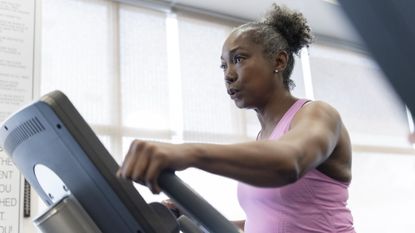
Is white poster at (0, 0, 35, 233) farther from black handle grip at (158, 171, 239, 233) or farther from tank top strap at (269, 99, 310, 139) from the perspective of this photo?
black handle grip at (158, 171, 239, 233)

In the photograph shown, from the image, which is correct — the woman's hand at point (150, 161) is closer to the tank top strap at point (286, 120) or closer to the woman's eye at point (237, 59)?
the tank top strap at point (286, 120)

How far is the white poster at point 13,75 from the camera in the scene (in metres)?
2.22

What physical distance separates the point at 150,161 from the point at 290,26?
94 centimetres

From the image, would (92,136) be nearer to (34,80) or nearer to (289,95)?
(289,95)

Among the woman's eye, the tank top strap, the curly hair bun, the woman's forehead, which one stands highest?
the curly hair bun

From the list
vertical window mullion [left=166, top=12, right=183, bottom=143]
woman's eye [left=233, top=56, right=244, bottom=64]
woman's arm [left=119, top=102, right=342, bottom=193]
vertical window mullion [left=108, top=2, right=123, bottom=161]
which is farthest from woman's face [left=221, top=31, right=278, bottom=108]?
vertical window mullion [left=166, top=12, right=183, bottom=143]

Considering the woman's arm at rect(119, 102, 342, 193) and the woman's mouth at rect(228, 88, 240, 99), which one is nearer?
the woman's arm at rect(119, 102, 342, 193)

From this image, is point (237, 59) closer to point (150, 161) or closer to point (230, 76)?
point (230, 76)

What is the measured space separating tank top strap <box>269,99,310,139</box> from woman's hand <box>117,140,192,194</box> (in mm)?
564

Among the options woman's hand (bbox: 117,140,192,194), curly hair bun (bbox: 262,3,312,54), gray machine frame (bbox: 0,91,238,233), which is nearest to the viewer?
woman's hand (bbox: 117,140,192,194)

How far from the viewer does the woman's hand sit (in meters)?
0.64

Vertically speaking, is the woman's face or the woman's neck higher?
the woman's face

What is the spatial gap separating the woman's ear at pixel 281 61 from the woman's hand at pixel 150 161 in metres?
0.78

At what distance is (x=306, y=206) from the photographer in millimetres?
1147
